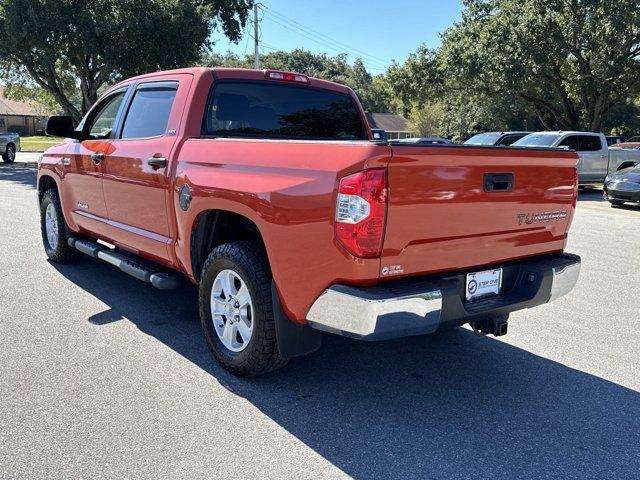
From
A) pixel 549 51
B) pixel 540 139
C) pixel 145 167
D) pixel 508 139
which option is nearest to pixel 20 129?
pixel 549 51

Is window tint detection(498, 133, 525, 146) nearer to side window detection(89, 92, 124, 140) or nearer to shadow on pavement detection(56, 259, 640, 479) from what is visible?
shadow on pavement detection(56, 259, 640, 479)

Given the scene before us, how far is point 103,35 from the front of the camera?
21.1 metres

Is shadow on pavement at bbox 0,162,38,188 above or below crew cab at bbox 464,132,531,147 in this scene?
below

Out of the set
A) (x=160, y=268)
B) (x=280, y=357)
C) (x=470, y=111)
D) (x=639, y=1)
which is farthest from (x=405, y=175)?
(x=470, y=111)

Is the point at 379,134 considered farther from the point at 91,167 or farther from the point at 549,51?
the point at 549,51

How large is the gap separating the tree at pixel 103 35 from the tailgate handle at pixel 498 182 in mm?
21022

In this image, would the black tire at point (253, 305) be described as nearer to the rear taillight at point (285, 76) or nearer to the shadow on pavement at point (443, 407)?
the shadow on pavement at point (443, 407)

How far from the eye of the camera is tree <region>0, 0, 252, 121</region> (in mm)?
20344

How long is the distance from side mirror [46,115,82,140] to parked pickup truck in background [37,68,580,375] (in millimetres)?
830

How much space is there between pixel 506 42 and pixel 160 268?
22794mm

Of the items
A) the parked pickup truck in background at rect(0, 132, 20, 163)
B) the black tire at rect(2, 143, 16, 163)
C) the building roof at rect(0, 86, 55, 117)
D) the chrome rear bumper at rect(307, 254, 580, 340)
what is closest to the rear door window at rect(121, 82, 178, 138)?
the chrome rear bumper at rect(307, 254, 580, 340)

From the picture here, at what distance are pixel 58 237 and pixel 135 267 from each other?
233 centimetres

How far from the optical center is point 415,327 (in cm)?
293

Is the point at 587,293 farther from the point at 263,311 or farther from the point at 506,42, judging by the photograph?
the point at 506,42
